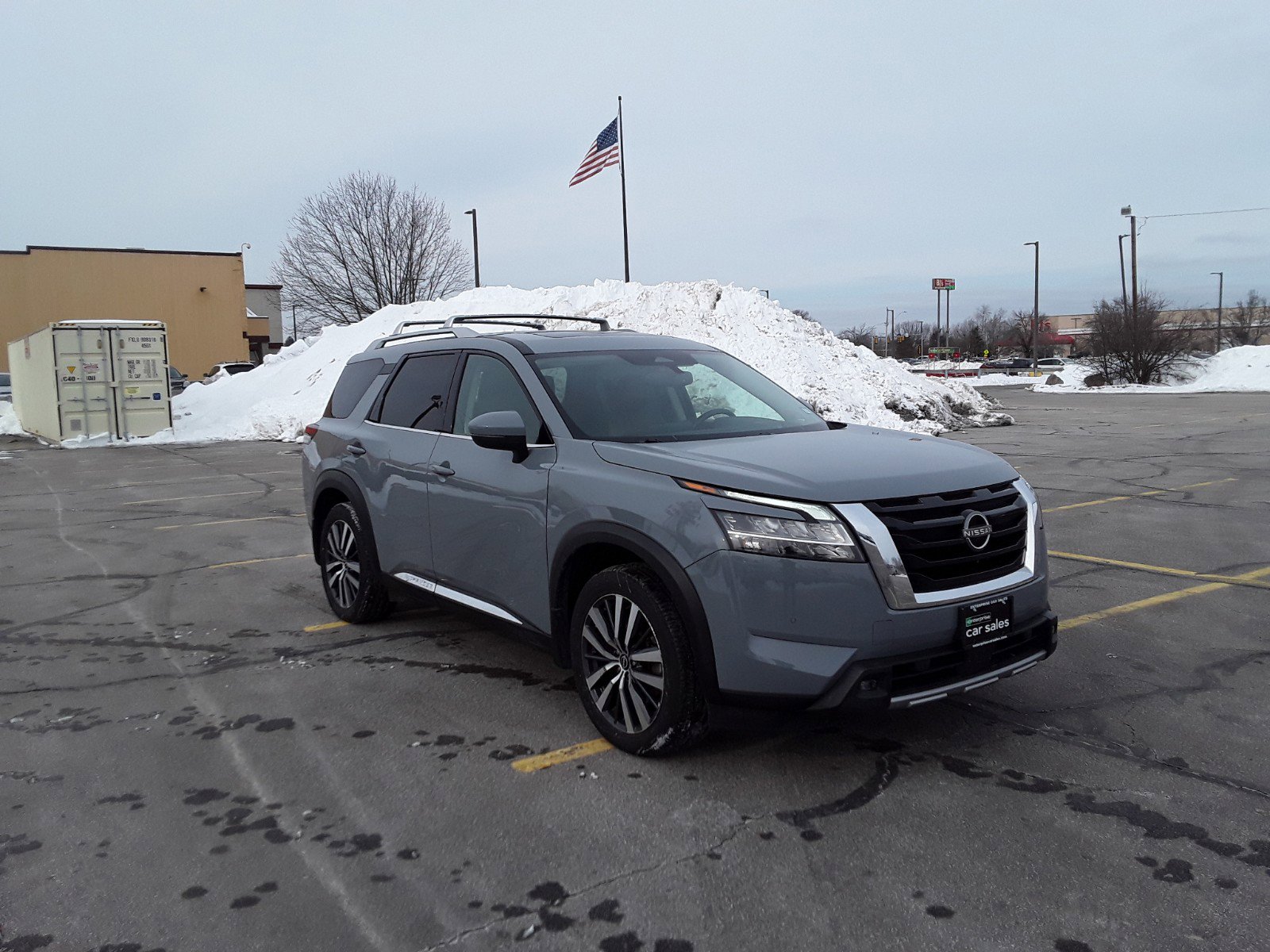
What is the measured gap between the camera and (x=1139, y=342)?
42.8 meters

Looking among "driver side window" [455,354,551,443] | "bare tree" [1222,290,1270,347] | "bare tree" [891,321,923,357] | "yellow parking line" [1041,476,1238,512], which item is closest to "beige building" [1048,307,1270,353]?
"bare tree" [1222,290,1270,347]

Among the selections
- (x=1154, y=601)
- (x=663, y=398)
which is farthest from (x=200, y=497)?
(x=1154, y=601)

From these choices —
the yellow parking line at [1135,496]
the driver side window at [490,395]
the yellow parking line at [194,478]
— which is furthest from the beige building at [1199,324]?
the driver side window at [490,395]

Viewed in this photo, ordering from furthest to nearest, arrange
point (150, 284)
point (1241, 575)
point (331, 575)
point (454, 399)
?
point (150, 284)
point (1241, 575)
point (331, 575)
point (454, 399)

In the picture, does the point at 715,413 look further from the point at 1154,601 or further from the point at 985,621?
the point at 1154,601

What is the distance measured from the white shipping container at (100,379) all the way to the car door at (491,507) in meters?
20.8

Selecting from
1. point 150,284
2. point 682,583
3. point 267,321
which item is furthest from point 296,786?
point 267,321

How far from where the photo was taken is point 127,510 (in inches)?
452

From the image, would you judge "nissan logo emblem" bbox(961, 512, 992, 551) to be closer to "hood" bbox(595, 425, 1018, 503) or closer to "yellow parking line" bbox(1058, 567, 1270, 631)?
"hood" bbox(595, 425, 1018, 503)

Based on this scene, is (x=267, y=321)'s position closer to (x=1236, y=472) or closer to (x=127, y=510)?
(x=127, y=510)

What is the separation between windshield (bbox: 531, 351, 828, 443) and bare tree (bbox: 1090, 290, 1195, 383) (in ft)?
142

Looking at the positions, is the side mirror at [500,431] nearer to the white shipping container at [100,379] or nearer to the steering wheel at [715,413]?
the steering wheel at [715,413]

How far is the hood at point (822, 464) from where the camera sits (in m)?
3.55

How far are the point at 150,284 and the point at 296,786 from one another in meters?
50.1
